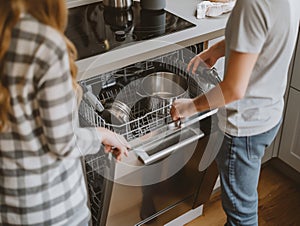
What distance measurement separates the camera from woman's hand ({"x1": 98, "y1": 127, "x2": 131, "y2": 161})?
1.06 m

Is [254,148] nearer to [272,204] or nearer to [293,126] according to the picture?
[293,126]

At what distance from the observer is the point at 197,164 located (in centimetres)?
146

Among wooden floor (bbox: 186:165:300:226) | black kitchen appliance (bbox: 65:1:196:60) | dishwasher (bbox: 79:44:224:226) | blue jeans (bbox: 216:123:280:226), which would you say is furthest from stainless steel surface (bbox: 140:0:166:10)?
wooden floor (bbox: 186:165:300:226)

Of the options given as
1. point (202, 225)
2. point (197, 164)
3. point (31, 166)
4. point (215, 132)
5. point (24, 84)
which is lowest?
point (202, 225)

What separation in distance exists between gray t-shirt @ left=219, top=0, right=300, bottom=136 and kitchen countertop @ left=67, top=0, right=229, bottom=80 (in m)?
0.23

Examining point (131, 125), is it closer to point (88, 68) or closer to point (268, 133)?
point (88, 68)

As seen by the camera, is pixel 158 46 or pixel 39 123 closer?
pixel 39 123

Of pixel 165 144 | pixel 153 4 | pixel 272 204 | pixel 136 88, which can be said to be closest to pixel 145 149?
pixel 165 144

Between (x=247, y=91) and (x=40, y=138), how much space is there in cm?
53

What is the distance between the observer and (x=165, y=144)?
1231mm

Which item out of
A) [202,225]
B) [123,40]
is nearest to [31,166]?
[123,40]

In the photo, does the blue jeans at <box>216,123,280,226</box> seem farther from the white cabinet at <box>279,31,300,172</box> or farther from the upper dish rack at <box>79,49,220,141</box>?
the white cabinet at <box>279,31,300,172</box>

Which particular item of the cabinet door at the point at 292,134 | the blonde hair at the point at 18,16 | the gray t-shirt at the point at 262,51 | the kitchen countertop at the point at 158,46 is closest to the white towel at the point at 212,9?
the kitchen countertop at the point at 158,46

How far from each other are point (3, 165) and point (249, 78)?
1.93 feet
